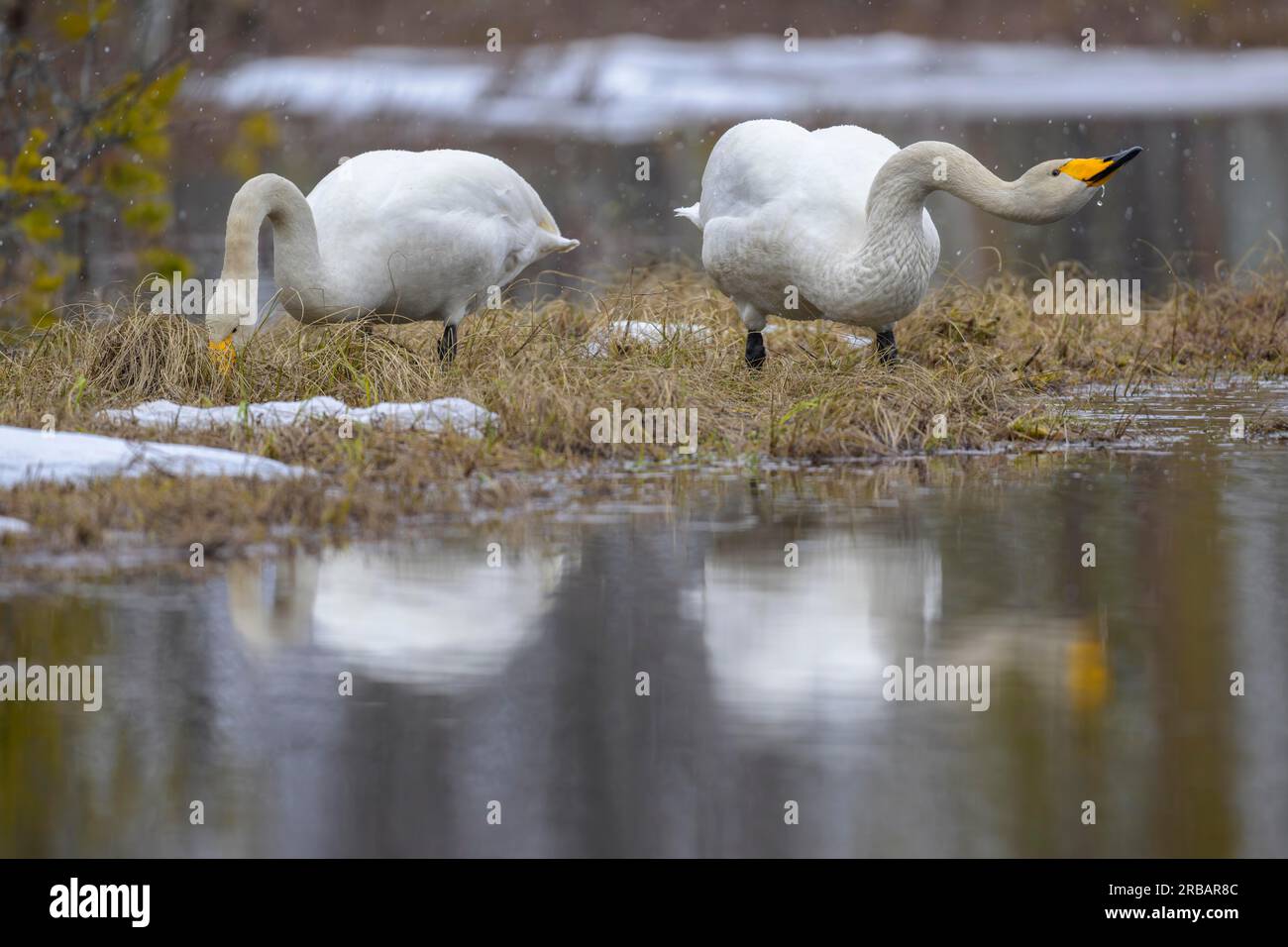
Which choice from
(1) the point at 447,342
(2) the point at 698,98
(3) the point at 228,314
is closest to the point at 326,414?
(3) the point at 228,314

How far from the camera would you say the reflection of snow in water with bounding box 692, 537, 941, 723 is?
16.4 ft

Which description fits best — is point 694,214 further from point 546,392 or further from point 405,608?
point 405,608

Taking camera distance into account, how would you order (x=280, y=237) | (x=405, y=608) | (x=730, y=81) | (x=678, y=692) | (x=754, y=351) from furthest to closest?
1. (x=730, y=81)
2. (x=754, y=351)
3. (x=280, y=237)
4. (x=405, y=608)
5. (x=678, y=692)

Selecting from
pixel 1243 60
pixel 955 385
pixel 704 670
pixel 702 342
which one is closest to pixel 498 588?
pixel 704 670

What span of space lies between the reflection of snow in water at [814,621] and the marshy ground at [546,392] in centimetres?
145

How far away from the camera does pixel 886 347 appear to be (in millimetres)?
10312

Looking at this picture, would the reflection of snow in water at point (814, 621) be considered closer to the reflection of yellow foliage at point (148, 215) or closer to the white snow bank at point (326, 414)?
the white snow bank at point (326, 414)

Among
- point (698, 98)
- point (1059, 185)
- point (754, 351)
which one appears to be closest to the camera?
point (1059, 185)

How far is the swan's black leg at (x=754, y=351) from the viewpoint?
35.4 ft

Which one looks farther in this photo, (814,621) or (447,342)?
(447,342)

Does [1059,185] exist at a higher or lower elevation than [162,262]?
lower

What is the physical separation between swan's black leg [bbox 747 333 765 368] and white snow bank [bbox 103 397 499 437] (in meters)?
2.30

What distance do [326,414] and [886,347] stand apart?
3083mm
